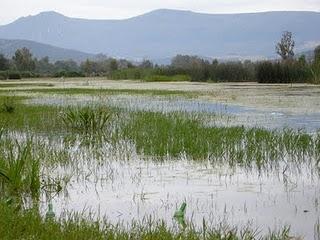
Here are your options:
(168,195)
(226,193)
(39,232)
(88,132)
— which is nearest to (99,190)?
(168,195)

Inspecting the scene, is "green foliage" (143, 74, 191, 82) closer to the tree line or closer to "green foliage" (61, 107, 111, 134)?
the tree line

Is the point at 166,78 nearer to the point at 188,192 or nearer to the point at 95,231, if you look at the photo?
the point at 188,192

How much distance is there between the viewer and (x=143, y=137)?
36.3ft

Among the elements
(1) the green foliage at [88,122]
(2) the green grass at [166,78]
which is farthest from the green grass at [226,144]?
(2) the green grass at [166,78]

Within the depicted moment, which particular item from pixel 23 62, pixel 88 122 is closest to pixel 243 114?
pixel 88 122

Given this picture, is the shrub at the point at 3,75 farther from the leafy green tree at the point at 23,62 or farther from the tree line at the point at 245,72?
the leafy green tree at the point at 23,62

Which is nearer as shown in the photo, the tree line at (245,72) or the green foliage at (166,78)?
the tree line at (245,72)

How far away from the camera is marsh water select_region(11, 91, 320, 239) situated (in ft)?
19.0

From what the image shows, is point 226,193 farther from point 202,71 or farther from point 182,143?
point 202,71

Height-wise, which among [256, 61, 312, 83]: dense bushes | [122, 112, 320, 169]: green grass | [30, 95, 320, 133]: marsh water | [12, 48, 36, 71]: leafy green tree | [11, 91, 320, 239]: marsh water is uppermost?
[12, 48, 36, 71]: leafy green tree

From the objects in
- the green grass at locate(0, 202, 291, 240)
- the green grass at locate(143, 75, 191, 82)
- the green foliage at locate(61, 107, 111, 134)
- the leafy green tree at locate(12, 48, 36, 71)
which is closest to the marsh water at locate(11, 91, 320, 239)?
the green grass at locate(0, 202, 291, 240)

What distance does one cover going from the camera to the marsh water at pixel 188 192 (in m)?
5.81

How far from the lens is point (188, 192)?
6.93m

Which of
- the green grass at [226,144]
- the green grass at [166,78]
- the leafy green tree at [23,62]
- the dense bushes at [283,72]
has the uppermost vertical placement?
the leafy green tree at [23,62]
